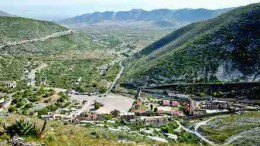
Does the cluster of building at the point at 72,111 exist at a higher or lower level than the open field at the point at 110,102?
higher

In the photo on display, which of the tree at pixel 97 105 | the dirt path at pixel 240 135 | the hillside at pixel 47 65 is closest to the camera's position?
the dirt path at pixel 240 135

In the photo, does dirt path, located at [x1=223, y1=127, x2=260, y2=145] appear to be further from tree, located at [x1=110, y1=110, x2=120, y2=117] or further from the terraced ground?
tree, located at [x1=110, y1=110, x2=120, y2=117]

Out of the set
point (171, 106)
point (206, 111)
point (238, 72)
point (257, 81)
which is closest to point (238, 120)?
point (206, 111)

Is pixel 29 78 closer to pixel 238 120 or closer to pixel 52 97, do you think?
pixel 52 97

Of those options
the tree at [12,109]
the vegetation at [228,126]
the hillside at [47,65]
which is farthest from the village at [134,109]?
the hillside at [47,65]

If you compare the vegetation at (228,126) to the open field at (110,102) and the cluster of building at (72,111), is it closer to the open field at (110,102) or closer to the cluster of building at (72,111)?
the open field at (110,102)

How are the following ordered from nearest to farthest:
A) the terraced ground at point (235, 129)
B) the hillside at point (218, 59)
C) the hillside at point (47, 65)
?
the terraced ground at point (235, 129) < the hillside at point (218, 59) < the hillside at point (47, 65)

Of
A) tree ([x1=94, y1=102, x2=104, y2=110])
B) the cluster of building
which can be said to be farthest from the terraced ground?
tree ([x1=94, y1=102, x2=104, y2=110])

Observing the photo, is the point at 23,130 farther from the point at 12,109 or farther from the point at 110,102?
the point at 110,102
